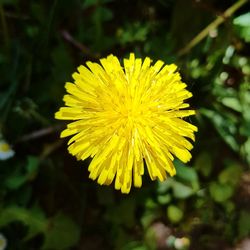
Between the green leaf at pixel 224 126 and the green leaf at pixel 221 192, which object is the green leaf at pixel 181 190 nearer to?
the green leaf at pixel 221 192

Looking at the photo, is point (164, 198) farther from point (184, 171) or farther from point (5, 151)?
point (5, 151)

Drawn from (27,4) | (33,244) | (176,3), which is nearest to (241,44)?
(176,3)

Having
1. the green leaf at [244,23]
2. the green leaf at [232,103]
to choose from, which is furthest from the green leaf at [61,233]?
the green leaf at [244,23]

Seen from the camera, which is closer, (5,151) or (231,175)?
(231,175)

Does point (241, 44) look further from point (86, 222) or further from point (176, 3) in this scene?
point (86, 222)

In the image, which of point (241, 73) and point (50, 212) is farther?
point (50, 212)

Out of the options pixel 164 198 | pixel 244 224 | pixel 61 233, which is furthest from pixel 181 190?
pixel 61 233

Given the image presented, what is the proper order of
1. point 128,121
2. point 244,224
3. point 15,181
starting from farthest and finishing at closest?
1. point 15,181
2. point 244,224
3. point 128,121
